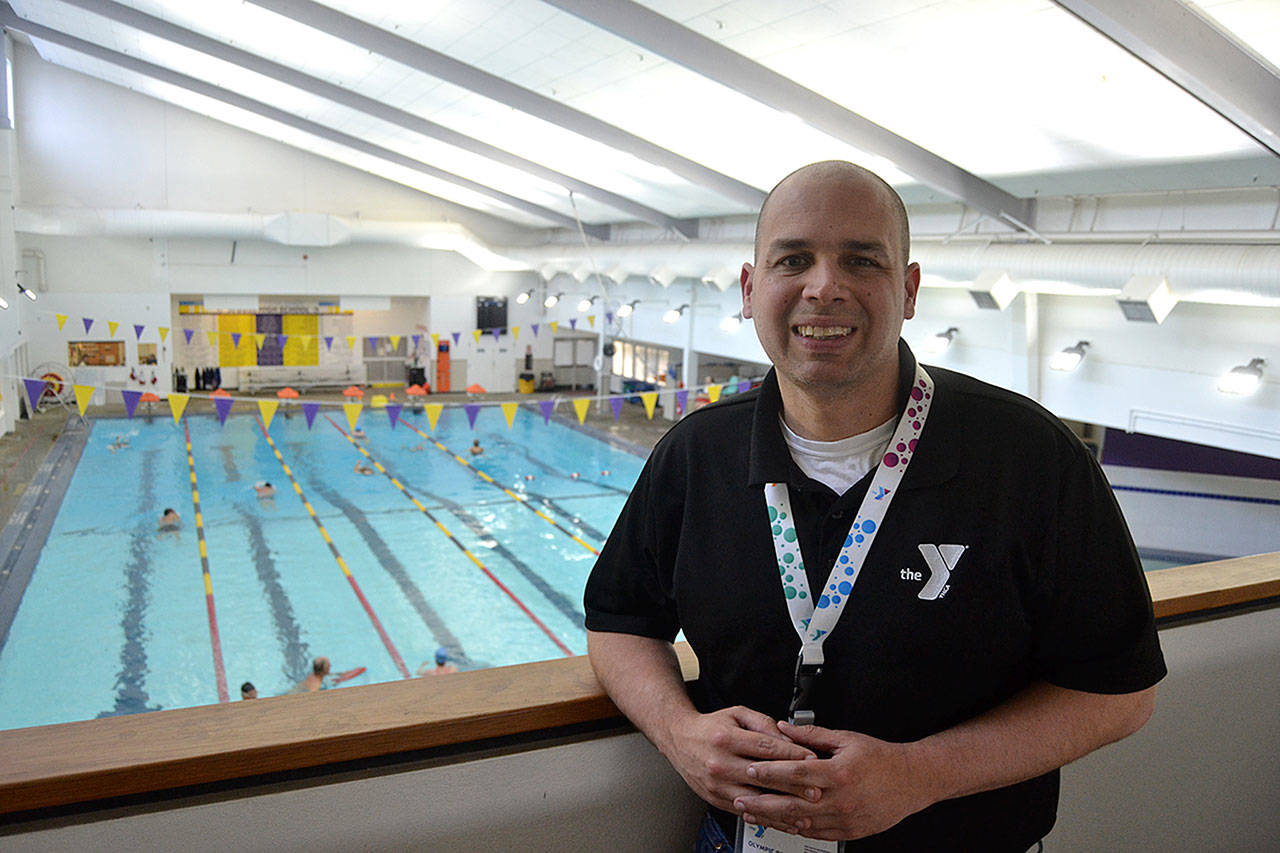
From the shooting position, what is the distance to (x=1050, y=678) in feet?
3.55

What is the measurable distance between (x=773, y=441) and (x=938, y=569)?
25cm

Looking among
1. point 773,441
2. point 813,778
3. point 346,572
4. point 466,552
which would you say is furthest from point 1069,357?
point 813,778

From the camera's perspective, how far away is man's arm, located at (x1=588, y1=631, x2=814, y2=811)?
3.31ft

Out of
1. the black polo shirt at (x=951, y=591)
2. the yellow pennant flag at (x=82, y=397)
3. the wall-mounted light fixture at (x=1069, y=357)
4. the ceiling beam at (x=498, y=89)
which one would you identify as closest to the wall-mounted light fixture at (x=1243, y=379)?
the wall-mounted light fixture at (x=1069, y=357)

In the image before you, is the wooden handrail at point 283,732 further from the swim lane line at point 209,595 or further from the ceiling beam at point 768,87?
the ceiling beam at point 768,87

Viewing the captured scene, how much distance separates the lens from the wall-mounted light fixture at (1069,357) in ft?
31.5

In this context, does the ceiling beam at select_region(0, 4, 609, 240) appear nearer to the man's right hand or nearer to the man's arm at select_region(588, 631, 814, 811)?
the man's arm at select_region(588, 631, 814, 811)

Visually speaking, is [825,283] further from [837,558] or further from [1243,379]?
[1243,379]

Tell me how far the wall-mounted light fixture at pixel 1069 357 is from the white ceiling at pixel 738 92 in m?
1.91

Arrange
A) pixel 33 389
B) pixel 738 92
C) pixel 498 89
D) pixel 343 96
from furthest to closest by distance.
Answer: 1. pixel 33 389
2. pixel 343 96
3. pixel 498 89
4. pixel 738 92

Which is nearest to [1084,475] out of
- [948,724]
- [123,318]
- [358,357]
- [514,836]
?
[948,724]

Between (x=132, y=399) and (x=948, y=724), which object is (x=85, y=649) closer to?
(x=132, y=399)

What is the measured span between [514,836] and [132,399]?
48.3ft

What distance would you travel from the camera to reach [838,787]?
3.13 ft
